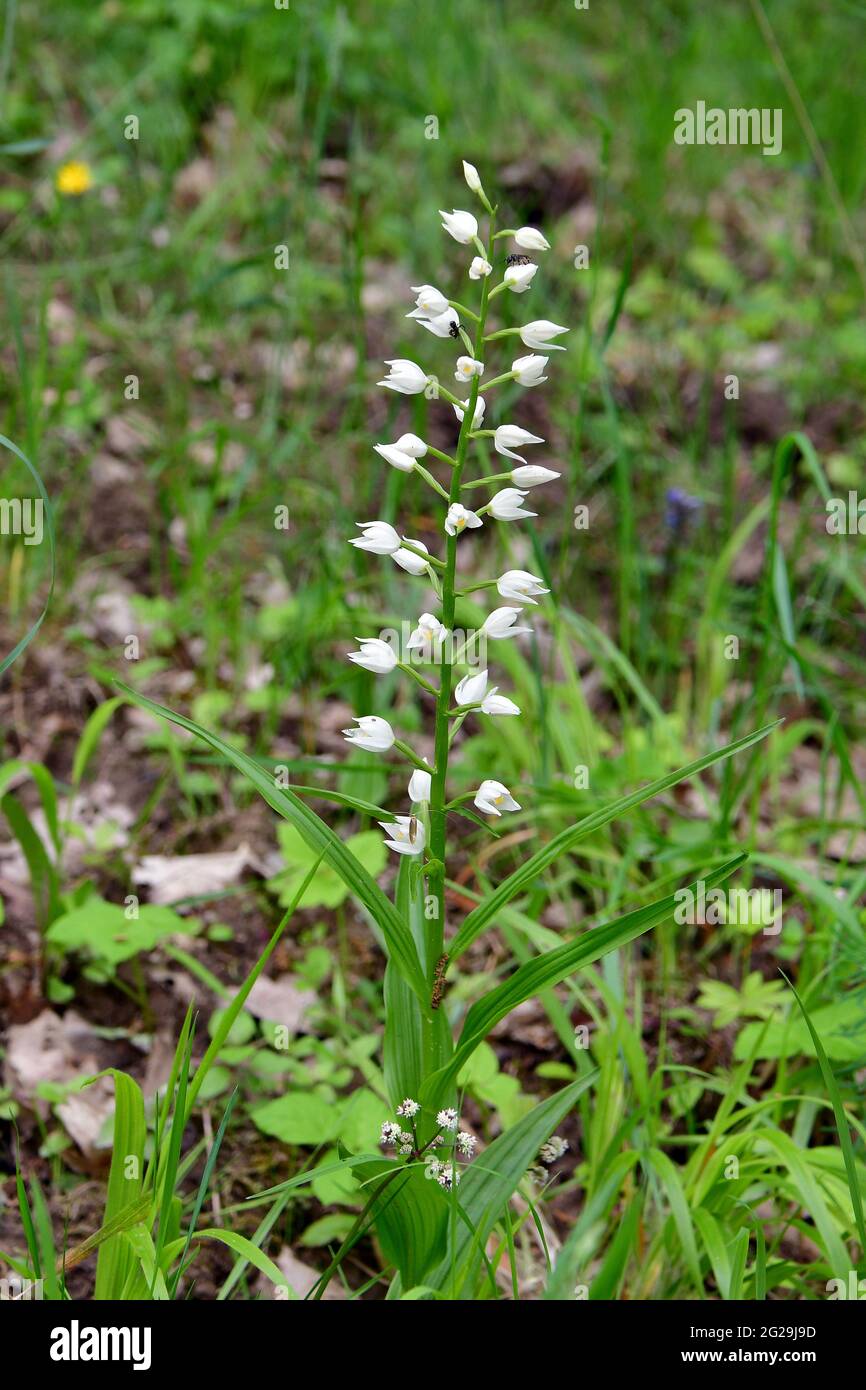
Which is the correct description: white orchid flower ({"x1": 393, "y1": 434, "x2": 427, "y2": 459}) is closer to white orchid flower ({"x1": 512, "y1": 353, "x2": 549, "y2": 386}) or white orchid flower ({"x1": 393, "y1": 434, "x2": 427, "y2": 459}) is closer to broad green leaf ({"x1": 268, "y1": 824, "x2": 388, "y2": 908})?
white orchid flower ({"x1": 512, "y1": 353, "x2": 549, "y2": 386})

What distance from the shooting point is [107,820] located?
8.74ft

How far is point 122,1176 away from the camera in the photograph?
160 centimetres

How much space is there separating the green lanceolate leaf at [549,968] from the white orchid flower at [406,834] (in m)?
0.21

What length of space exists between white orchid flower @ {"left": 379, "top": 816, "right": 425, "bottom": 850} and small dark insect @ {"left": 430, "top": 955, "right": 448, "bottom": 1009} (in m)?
0.16

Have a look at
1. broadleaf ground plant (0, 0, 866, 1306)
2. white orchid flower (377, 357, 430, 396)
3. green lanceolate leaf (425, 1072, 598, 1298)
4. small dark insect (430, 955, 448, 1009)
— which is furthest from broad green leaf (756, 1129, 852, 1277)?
white orchid flower (377, 357, 430, 396)

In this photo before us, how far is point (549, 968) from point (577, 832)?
19 centimetres

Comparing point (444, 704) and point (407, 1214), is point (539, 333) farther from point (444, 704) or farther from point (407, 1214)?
point (407, 1214)

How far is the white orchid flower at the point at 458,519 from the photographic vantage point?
1.45 metres

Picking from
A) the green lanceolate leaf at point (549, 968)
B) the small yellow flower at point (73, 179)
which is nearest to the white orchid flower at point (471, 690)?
the green lanceolate leaf at point (549, 968)

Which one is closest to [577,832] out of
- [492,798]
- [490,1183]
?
[492,798]

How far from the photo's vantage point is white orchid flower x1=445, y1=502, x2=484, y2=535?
1.45 m

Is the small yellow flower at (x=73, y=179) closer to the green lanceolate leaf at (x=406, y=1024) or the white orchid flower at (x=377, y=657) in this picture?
the white orchid flower at (x=377, y=657)

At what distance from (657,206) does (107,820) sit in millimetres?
3479
